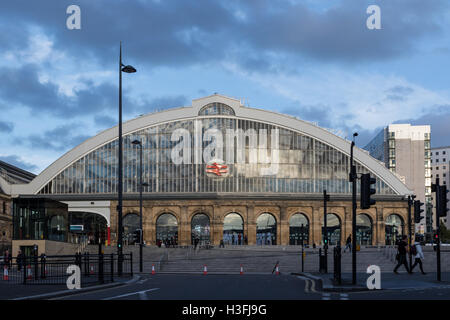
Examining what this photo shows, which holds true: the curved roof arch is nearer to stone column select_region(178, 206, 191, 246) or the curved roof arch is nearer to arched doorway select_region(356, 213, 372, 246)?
arched doorway select_region(356, 213, 372, 246)

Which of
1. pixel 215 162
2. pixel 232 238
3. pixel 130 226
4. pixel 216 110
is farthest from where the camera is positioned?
pixel 216 110

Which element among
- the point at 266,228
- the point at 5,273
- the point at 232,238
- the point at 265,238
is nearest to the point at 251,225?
the point at 266,228

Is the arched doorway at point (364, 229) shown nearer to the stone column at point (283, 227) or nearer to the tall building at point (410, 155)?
the stone column at point (283, 227)

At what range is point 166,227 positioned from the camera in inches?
3223

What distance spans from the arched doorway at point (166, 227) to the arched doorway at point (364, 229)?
72.7 feet

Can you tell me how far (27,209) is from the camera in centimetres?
5919

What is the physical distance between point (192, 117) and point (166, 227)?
1356 cm

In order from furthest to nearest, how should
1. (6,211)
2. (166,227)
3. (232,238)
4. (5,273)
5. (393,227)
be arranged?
1. (393,227)
2. (6,211)
3. (166,227)
4. (232,238)
5. (5,273)

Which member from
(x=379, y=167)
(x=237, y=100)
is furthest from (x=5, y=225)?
(x=379, y=167)

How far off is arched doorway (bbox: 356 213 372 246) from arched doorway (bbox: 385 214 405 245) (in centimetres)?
209

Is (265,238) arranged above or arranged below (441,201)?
below

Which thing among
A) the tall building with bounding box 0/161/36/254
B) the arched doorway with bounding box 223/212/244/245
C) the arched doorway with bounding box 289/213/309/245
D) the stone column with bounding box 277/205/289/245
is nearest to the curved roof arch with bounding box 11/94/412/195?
the tall building with bounding box 0/161/36/254

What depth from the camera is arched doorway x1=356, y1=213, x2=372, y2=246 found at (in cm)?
8362

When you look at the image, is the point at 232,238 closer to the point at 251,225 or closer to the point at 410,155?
the point at 251,225
